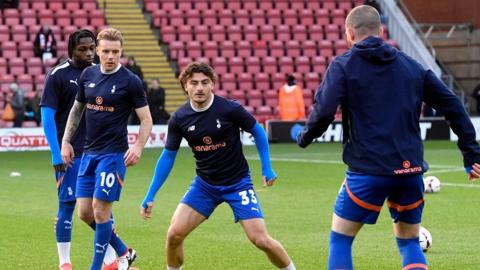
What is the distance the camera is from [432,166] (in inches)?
907

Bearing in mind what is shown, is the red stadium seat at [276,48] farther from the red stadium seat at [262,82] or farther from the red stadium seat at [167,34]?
the red stadium seat at [167,34]

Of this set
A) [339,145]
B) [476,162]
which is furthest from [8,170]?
[476,162]

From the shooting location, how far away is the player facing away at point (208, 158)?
28.9 feet

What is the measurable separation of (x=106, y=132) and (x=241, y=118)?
137 cm

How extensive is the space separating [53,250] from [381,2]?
27.6 metres

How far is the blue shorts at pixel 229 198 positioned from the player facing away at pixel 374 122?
1.53m

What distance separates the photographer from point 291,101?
31656 millimetres

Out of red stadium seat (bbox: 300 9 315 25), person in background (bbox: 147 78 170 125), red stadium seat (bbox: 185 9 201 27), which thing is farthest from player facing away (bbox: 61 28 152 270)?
red stadium seat (bbox: 300 9 315 25)

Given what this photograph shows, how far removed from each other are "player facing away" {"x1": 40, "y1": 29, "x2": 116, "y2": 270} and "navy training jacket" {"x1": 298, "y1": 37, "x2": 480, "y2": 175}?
3.53 m

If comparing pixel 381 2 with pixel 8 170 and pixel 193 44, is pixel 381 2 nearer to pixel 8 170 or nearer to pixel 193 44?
pixel 193 44

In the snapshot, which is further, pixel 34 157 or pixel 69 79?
pixel 34 157

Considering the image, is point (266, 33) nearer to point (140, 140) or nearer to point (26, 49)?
point (26, 49)

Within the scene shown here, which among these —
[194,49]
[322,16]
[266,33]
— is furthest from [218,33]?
[322,16]

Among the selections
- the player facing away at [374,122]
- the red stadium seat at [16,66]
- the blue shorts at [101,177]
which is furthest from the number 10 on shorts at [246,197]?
the red stadium seat at [16,66]
